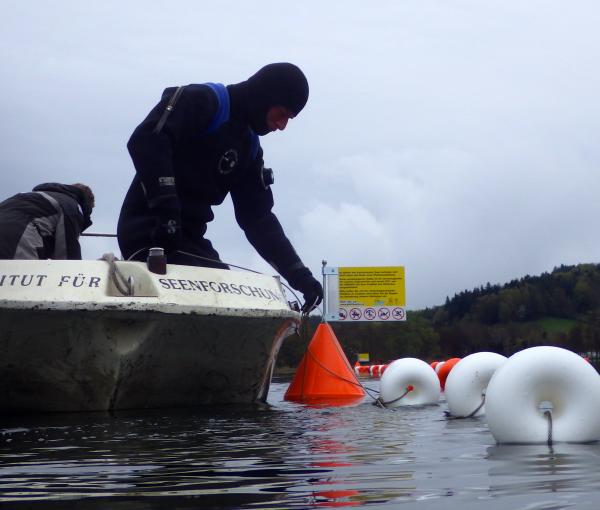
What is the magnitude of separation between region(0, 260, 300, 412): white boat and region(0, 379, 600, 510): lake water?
2.47ft

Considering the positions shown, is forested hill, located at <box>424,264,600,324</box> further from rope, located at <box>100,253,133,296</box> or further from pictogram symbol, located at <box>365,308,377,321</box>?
rope, located at <box>100,253,133,296</box>

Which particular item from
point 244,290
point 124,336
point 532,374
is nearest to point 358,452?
point 532,374

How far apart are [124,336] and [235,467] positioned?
2.89 meters

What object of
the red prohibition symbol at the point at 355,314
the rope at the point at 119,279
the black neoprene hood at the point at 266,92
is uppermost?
the red prohibition symbol at the point at 355,314

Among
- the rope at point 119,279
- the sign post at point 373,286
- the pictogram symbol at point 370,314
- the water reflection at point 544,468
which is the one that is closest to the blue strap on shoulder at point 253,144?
the rope at point 119,279

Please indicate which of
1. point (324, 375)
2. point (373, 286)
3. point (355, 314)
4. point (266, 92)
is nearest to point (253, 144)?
point (266, 92)

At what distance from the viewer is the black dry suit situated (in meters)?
6.40

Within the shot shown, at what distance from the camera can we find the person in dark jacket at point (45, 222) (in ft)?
21.1

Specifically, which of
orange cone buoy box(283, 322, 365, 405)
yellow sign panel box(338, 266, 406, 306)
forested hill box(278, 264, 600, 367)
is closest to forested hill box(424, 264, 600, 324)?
forested hill box(278, 264, 600, 367)

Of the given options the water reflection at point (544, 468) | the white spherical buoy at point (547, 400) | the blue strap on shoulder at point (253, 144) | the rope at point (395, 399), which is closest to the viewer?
the water reflection at point (544, 468)

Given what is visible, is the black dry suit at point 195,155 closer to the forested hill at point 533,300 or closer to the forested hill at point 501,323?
the forested hill at point 501,323

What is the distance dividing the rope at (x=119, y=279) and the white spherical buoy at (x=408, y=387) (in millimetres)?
2483

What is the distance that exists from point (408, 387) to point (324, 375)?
1.68 meters

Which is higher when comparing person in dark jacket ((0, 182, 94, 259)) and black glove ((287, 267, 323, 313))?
person in dark jacket ((0, 182, 94, 259))
